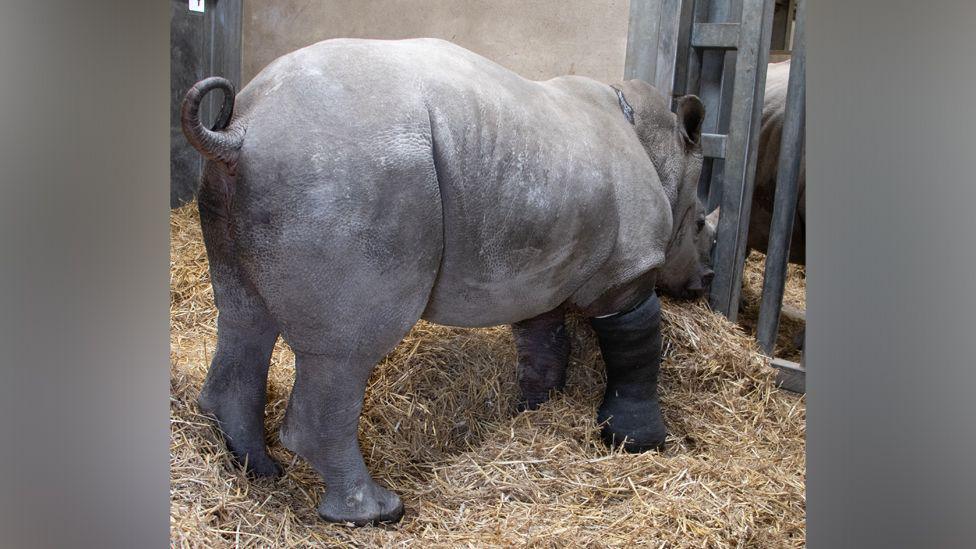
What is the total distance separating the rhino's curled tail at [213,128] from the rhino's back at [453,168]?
0.14 feet

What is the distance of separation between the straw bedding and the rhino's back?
556 mm

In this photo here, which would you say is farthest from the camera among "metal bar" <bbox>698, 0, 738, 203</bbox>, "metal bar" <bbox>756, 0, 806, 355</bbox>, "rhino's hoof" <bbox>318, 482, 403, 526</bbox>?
"metal bar" <bbox>698, 0, 738, 203</bbox>

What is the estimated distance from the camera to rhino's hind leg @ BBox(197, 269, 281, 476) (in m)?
2.78

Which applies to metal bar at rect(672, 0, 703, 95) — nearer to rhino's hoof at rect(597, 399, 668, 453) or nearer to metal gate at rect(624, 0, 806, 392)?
metal gate at rect(624, 0, 806, 392)

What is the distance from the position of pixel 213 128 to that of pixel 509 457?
154cm

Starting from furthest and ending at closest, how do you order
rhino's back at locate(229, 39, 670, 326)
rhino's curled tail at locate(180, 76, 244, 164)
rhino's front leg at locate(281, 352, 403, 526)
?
rhino's front leg at locate(281, 352, 403, 526) → rhino's back at locate(229, 39, 670, 326) → rhino's curled tail at locate(180, 76, 244, 164)

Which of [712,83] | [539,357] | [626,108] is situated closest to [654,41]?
[712,83]

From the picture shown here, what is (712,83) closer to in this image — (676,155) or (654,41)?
(654,41)

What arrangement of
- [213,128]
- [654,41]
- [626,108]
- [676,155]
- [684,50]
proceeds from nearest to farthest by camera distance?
[213,128] → [626,108] → [676,155] → [654,41] → [684,50]

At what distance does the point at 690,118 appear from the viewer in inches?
139

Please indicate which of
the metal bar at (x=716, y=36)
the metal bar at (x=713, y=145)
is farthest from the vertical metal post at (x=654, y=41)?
the metal bar at (x=713, y=145)


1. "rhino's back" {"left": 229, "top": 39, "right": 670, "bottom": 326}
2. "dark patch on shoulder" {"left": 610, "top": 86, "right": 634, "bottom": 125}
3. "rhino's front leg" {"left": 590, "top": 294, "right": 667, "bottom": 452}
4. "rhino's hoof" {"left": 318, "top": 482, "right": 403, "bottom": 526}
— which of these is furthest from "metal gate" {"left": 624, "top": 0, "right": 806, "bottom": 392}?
"rhino's hoof" {"left": 318, "top": 482, "right": 403, "bottom": 526}
